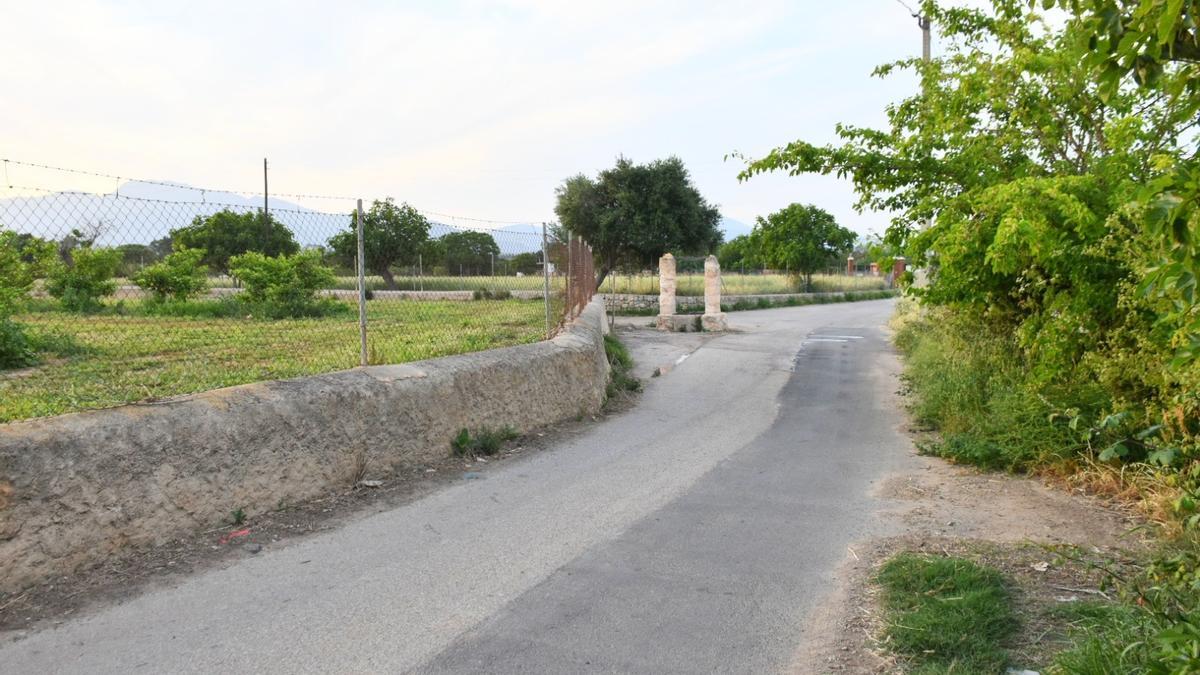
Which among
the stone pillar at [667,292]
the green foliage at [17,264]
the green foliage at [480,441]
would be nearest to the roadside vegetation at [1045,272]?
the green foliage at [480,441]

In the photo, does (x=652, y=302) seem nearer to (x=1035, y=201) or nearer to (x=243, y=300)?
(x=243, y=300)

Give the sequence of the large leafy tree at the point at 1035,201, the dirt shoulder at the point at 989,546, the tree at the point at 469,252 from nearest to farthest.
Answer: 1. the dirt shoulder at the point at 989,546
2. the large leafy tree at the point at 1035,201
3. the tree at the point at 469,252

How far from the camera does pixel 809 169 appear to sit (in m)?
9.22

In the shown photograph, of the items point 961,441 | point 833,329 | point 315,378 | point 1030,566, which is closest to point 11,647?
point 315,378

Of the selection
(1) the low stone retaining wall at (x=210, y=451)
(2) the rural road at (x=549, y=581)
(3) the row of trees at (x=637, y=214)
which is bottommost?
(2) the rural road at (x=549, y=581)

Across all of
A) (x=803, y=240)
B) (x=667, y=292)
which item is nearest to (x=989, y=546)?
(x=803, y=240)

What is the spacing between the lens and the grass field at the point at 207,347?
249 inches

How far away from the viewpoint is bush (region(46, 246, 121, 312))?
14750 mm

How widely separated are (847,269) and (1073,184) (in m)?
55.1

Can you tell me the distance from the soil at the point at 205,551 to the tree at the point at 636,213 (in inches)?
1012

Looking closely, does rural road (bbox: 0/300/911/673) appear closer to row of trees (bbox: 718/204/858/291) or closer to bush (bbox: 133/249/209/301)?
row of trees (bbox: 718/204/858/291)

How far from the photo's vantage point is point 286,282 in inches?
661

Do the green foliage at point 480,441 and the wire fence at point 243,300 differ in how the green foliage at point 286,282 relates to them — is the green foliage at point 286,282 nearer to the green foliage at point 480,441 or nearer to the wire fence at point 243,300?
the wire fence at point 243,300

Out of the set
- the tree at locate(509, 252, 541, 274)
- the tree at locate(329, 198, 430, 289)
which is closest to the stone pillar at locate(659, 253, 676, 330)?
the tree at locate(509, 252, 541, 274)
